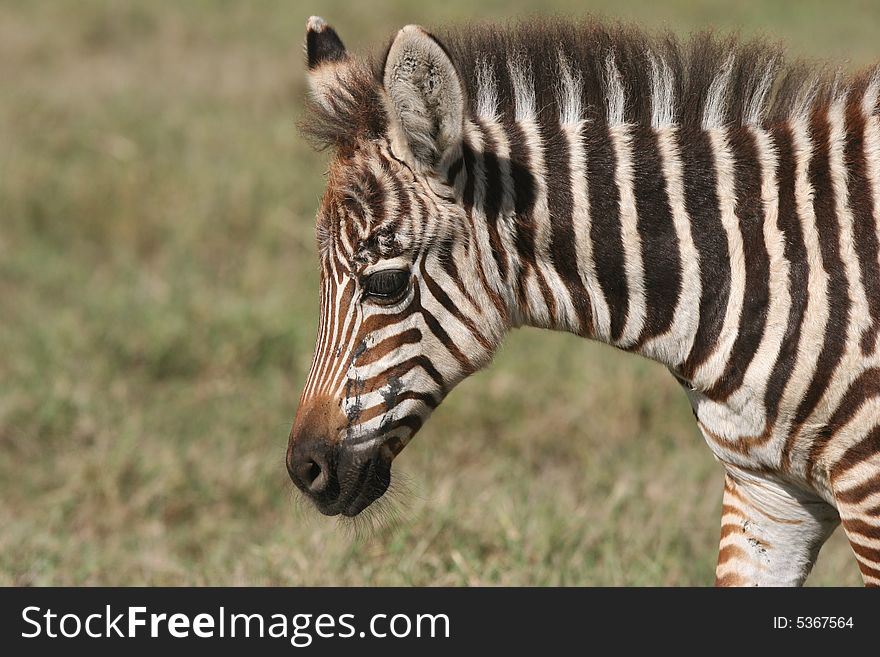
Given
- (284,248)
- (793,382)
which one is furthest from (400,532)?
(284,248)

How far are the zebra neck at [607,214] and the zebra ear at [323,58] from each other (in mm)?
488

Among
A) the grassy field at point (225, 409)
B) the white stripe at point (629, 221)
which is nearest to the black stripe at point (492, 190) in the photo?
the white stripe at point (629, 221)

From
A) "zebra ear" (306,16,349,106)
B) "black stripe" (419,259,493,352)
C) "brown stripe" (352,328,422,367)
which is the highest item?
"zebra ear" (306,16,349,106)

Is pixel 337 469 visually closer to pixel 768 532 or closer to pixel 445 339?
pixel 445 339

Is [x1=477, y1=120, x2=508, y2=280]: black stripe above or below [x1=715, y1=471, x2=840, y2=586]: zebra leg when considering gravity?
above

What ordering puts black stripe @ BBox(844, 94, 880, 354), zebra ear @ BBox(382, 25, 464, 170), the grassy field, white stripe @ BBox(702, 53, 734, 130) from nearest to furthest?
zebra ear @ BBox(382, 25, 464, 170)
black stripe @ BBox(844, 94, 880, 354)
white stripe @ BBox(702, 53, 734, 130)
the grassy field

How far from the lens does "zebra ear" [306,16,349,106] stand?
3.40 meters

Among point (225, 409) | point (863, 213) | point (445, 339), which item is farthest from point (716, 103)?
point (225, 409)

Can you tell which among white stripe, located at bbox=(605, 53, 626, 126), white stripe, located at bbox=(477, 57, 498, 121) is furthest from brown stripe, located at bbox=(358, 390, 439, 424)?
white stripe, located at bbox=(605, 53, 626, 126)

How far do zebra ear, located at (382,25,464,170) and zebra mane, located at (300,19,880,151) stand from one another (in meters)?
0.22

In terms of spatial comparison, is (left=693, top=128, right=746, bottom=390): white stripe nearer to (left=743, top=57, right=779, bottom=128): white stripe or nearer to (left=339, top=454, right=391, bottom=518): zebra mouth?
(left=743, top=57, right=779, bottom=128): white stripe

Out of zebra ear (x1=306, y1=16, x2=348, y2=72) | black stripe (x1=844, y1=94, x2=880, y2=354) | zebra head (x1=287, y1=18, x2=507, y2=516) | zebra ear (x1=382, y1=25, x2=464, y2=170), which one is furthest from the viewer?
zebra ear (x1=306, y1=16, x2=348, y2=72)

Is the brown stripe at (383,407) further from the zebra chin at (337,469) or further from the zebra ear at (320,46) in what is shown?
the zebra ear at (320,46)
